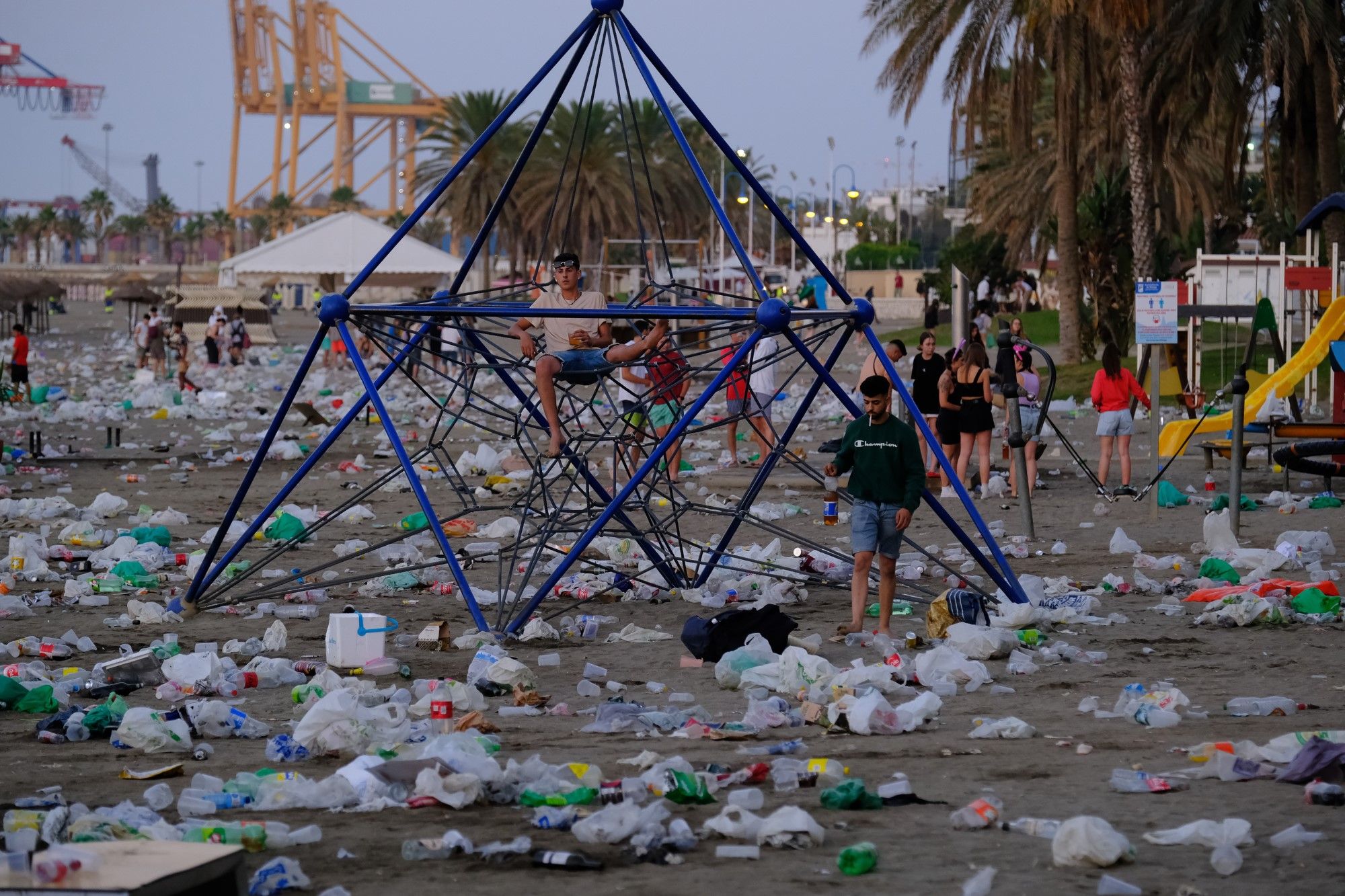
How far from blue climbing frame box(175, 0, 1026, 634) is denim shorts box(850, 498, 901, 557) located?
0.31 metres

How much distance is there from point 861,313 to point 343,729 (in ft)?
12.2

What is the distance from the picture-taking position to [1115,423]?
13.0m

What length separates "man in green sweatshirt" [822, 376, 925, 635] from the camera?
7414mm

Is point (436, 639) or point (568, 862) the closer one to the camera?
point (568, 862)

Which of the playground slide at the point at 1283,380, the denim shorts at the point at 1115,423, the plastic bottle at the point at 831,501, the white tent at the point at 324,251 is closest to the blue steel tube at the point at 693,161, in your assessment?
the plastic bottle at the point at 831,501

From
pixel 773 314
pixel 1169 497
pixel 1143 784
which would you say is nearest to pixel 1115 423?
pixel 1169 497

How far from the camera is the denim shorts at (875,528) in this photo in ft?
24.5

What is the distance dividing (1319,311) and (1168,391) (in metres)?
8.59

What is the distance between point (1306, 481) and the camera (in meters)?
13.4

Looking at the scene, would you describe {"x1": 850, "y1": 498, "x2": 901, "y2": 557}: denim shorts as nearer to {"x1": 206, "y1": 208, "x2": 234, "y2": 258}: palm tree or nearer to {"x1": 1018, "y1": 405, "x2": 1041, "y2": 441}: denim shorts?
{"x1": 1018, "y1": 405, "x2": 1041, "y2": 441}: denim shorts

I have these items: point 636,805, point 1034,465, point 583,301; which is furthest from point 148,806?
point 1034,465

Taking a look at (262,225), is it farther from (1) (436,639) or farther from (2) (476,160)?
(1) (436,639)

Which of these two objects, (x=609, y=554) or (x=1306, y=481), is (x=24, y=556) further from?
(x=1306, y=481)

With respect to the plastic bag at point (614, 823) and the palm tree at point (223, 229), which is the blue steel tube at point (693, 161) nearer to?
the plastic bag at point (614, 823)
